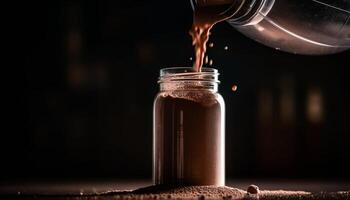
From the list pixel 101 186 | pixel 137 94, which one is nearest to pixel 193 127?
pixel 101 186

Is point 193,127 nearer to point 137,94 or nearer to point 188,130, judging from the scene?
point 188,130

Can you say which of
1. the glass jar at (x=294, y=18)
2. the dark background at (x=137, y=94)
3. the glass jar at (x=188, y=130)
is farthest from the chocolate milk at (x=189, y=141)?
the dark background at (x=137, y=94)

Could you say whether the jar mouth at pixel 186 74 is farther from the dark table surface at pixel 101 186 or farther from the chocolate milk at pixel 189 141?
the dark table surface at pixel 101 186

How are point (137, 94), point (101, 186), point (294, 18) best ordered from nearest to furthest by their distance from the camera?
point (294, 18), point (101, 186), point (137, 94)

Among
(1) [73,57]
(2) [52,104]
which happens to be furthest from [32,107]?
(1) [73,57]

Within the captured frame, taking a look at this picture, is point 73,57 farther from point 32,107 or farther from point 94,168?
point 94,168

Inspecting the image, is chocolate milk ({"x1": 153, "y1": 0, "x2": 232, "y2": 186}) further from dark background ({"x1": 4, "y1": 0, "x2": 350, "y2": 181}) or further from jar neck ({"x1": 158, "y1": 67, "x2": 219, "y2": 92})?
dark background ({"x1": 4, "y1": 0, "x2": 350, "y2": 181})
